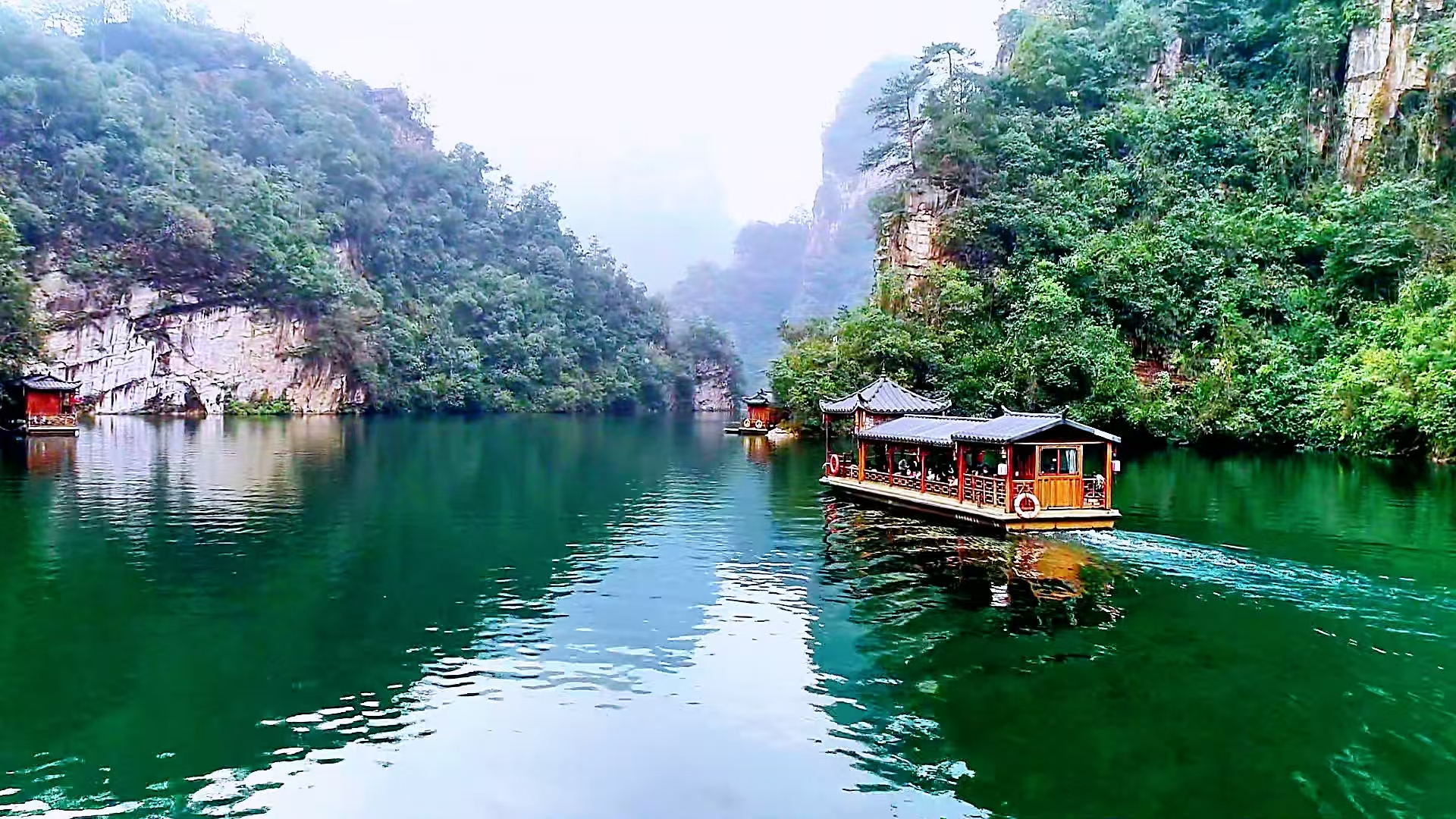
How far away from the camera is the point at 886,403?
35281 mm

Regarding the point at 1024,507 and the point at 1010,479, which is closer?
the point at 1024,507

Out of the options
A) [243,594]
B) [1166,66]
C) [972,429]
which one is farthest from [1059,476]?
[1166,66]

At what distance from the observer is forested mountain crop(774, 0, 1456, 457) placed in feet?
136

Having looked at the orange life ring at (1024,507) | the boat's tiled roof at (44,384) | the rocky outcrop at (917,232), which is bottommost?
the orange life ring at (1024,507)

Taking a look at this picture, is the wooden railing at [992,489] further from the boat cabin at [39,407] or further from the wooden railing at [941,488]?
the boat cabin at [39,407]

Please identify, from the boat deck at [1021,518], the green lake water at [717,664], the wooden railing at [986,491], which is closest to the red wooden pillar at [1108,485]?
the boat deck at [1021,518]

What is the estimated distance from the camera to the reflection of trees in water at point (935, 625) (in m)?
9.45

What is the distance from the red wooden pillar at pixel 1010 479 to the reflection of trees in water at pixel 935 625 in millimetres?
904

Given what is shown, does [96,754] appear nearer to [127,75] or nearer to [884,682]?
[884,682]

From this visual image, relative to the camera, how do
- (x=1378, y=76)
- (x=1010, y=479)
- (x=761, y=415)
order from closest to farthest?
(x=1010, y=479)
(x=1378, y=76)
(x=761, y=415)

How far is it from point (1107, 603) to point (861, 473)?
12685 mm

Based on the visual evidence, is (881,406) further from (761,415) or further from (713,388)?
(713,388)

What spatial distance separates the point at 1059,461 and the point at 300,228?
236 ft

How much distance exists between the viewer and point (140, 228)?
63.2 m
